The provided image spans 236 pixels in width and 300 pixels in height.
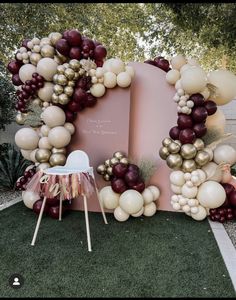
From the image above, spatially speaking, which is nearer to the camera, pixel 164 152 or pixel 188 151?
pixel 188 151

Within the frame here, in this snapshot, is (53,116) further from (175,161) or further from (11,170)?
(11,170)

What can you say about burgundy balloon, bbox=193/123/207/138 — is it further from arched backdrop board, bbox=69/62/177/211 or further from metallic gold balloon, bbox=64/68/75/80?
metallic gold balloon, bbox=64/68/75/80

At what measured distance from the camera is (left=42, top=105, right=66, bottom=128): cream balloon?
3.78 metres

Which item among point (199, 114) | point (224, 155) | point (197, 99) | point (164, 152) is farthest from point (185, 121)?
point (224, 155)

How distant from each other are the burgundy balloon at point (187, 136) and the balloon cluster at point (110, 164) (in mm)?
741

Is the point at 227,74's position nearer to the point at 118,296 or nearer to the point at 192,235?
the point at 192,235

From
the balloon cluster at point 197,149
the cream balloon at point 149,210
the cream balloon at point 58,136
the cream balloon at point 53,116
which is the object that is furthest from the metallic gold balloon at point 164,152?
the cream balloon at point 53,116

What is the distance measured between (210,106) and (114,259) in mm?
2055

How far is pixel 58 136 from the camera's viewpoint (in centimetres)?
377

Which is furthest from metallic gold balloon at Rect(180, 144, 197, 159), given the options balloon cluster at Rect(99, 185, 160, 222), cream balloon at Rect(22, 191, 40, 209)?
cream balloon at Rect(22, 191, 40, 209)

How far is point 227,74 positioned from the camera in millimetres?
3730

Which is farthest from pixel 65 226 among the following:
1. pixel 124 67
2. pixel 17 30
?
pixel 17 30

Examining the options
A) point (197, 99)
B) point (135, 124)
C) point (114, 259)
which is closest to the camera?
point (114, 259)

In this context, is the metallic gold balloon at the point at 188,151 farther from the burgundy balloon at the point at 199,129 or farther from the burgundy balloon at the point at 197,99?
the burgundy balloon at the point at 197,99
